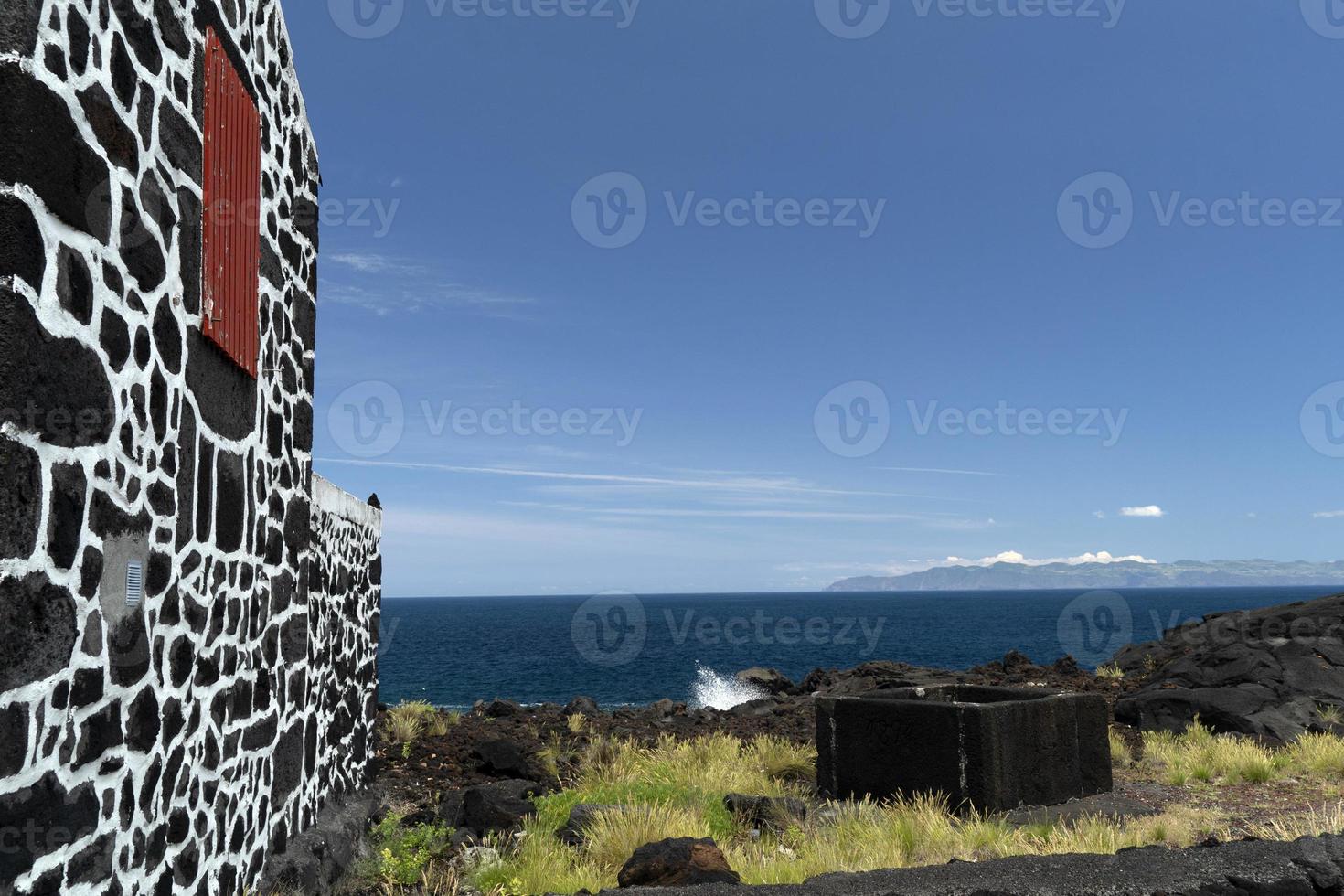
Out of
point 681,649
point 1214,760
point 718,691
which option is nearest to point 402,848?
point 1214,760

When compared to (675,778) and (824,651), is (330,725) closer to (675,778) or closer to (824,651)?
(675,778)

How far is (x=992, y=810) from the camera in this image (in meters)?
9.07

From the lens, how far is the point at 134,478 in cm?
417

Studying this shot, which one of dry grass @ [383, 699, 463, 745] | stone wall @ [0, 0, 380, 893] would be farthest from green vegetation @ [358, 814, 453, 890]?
dry grass @ [383, 699, 463, 745]

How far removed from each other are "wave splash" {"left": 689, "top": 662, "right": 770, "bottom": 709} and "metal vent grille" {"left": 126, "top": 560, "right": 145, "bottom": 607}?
15634 millimetres

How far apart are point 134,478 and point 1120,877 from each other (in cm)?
557

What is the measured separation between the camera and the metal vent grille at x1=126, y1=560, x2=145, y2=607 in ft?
13.6

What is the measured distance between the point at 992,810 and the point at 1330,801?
3246 millimetres

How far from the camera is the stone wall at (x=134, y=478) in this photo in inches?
131

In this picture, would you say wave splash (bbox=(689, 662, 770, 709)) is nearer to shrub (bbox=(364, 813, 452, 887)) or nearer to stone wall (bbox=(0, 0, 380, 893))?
shrub (bbox=(364, 813, 452, 887))

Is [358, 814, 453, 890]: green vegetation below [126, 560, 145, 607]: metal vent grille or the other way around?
below

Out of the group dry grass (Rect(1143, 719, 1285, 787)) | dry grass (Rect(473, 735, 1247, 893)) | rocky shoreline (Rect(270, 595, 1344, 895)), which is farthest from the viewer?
dry grass (Rect(1143, 719, 1285, 787))

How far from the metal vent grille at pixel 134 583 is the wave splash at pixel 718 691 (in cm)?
1563

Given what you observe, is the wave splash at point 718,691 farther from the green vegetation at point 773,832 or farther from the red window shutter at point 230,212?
the red window shutter at point 230,212
